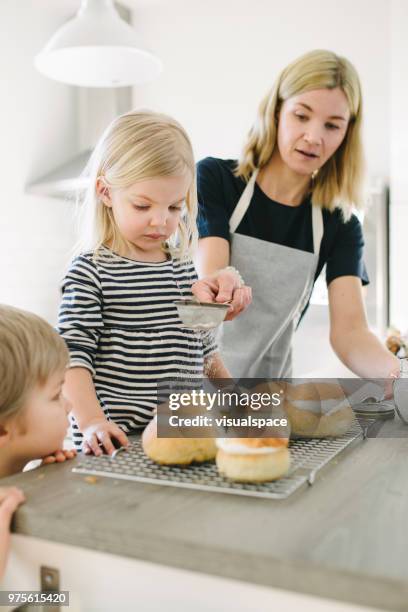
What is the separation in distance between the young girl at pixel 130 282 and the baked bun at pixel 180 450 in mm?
251

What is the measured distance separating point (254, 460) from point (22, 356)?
0.33 meters

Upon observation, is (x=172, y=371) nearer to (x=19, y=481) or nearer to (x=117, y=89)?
(x=19, y=481)

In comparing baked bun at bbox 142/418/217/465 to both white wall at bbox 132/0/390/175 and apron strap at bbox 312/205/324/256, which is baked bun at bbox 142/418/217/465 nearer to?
apron strap at bbox 312/205/324/256

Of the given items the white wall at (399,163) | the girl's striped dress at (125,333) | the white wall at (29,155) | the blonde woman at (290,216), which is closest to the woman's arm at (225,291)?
the girl's striped dress at (125,333)

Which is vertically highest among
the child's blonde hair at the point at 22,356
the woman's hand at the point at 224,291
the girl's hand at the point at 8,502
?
the woman's hand at the point at 224,291

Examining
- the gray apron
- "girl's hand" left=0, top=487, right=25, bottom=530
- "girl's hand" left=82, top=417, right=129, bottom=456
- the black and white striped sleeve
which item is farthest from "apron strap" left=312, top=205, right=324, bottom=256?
"girl's hand" left=0, top=487, right=25, bottom=530

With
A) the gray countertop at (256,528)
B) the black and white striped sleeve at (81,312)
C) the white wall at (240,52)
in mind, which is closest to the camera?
the gray countertop at (256,528)

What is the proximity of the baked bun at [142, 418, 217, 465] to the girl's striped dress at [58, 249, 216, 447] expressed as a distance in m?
0.28

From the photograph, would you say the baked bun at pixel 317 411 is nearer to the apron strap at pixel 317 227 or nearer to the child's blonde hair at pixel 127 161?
the child's blonde hair at pixel 127 161

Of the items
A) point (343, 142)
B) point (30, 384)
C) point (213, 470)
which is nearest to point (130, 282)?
point (30, 384)

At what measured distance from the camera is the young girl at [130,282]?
1115 mm

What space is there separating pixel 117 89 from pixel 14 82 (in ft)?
2.02

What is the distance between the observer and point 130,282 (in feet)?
3.91

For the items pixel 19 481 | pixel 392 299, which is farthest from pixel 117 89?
pixel 19 481
